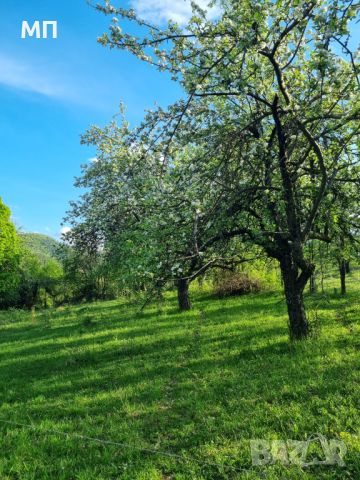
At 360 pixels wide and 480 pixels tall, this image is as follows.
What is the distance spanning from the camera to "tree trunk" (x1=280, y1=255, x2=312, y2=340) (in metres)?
11.8

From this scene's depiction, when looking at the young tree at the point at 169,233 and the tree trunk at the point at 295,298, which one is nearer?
the young tree at the point at 169,233

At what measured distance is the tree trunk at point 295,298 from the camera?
11781 mm

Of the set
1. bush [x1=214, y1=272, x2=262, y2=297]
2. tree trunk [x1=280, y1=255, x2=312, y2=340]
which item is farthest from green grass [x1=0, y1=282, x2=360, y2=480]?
bush [x1=214, y1=272, x2=262, y2=297]

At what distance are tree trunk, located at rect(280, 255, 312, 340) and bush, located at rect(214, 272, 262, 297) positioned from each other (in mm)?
14423

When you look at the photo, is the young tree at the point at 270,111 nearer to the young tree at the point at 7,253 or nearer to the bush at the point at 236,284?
the bush at the point at 236,284

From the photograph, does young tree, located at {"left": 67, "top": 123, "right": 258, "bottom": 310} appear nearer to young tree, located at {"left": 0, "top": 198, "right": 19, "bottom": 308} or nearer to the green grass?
the green grass

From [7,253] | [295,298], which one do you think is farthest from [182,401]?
[7,253]

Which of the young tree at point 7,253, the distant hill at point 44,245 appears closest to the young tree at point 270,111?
the distant hill at point 44,245

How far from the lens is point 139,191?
1421 centimetres

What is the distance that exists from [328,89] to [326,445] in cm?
639

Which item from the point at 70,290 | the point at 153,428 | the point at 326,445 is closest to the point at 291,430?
the point at 326,445

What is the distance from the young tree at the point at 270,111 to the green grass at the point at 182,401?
2.46 meters

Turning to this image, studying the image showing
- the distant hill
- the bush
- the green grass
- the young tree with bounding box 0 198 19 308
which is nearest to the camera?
the green grass

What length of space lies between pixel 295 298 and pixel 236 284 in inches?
581
